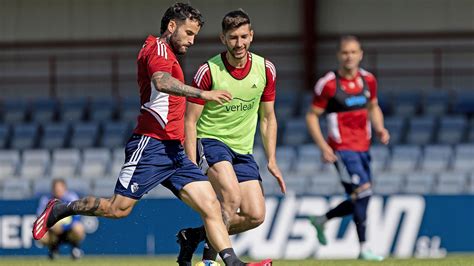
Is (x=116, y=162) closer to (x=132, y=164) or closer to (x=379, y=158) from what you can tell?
(x=379, y=158)

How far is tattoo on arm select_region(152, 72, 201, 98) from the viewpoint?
29.6 feet

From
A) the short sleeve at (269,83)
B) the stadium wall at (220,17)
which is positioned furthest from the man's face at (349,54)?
the stadium wall at (220,17)

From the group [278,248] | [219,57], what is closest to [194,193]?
[219,57]

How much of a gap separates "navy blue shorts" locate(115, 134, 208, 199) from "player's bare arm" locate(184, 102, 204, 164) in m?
0.63

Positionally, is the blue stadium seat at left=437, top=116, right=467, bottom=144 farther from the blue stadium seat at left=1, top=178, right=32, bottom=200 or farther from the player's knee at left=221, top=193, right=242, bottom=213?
the player's knee at left=221, top=193, right=242, bottom=213

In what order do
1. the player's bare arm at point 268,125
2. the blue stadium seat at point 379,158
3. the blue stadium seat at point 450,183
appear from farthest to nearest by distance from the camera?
the blue stadium seat at point 379,158, the blue stadium seat at point 450,183, the player's bare arm at point 268,125

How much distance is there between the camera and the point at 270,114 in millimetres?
10836

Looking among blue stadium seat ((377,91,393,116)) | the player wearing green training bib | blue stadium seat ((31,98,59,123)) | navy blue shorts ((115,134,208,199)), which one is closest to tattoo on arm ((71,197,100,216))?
navy blue shorts ((115,134,208,199))

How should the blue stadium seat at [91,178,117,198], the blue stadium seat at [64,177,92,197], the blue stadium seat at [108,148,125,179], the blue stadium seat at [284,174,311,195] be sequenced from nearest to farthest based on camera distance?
the blue stadium seat at [284,174,311,195], the blue stadium seat at [64,177,92,197], the blue stadium seat at [91,178,117,198], the blue stadium seat at [108,148,125,179]

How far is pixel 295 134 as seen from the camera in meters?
22.1

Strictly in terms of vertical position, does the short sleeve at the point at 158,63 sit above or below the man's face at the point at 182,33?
below

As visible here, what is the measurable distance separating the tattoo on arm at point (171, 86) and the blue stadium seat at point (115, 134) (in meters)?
13.4

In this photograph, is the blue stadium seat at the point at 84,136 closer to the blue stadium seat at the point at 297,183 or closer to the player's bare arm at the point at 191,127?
the blue stadium seat at the point at 297,183

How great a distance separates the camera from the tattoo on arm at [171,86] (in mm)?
9012
